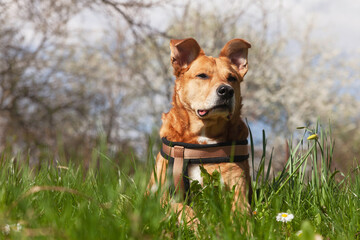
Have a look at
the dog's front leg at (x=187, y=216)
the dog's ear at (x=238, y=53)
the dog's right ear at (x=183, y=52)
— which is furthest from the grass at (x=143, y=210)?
the dog's right ear at (x=183, y=52)

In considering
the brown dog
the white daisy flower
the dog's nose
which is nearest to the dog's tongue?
the brown dog

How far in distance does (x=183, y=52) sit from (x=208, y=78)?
0.42 meters

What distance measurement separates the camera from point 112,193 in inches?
72.1

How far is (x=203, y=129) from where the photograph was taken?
303 centimetres

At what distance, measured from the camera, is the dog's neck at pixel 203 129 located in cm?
301

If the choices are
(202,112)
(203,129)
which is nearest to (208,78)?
(202,112)

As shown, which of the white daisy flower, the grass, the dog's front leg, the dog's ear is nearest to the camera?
the grass

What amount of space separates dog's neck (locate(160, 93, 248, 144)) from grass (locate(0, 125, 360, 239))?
0.48 m

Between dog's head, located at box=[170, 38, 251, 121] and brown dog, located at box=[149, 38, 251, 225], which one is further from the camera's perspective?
dog's head, located at box=[170, 38, 251, 121]

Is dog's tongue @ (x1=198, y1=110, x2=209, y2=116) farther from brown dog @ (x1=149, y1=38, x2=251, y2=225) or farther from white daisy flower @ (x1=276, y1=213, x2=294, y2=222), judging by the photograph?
white daisy flower @ (x1=276, y1=213, x2=294, y2=222)

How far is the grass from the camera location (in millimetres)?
1567

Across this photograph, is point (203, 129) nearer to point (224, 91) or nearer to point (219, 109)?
point (219, 109)

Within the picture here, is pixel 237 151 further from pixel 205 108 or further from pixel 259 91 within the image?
pixel 259 91

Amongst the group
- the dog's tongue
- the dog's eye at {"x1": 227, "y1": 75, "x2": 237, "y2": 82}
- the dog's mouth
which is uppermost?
the dog's eye at {"x1": 227, "y1": 75, "x2": 237, "y2": 82}
